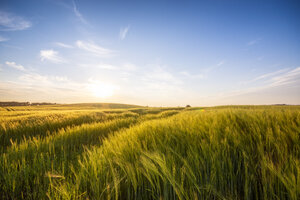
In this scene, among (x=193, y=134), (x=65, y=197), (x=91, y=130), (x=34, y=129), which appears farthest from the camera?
(x=34, y=129)

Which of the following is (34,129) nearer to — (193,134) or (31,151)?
(31,151)

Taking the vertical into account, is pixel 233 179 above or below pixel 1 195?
above

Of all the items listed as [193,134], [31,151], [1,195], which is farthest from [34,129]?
[193,134]

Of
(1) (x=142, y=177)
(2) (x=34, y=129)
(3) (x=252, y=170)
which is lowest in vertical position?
(2) (x=34, y=129)

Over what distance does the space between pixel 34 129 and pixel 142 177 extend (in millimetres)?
5107

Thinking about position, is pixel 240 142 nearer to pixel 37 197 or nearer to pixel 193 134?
pixel 193 134

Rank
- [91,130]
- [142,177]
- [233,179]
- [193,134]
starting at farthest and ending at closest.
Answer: [91,130] < [193,134] < [142,177] < [233,179]

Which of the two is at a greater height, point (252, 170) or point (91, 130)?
point (252, 170)

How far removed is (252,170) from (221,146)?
0.28 meters

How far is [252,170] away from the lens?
0.89 metres

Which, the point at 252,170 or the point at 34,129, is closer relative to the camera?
the point at 252,170

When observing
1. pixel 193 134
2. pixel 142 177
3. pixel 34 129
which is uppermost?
pixel 193 134

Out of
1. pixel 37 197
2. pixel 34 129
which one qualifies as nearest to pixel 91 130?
pixel 34 129

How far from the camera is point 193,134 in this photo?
1.53m
